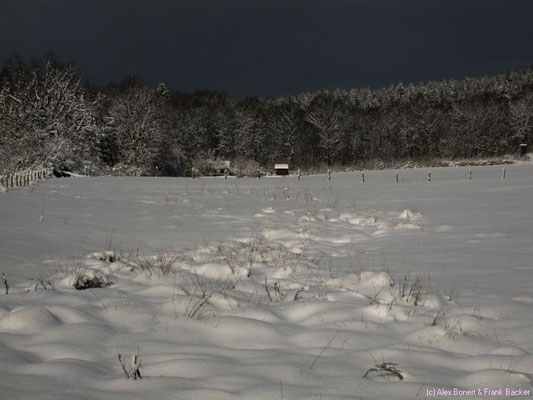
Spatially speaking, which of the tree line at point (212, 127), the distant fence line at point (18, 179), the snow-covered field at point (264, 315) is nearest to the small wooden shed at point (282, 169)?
the tree line at point (212, 127)

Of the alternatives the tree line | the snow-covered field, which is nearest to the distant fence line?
the tree line

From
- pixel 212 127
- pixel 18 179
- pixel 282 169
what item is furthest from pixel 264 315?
pixel 212 127

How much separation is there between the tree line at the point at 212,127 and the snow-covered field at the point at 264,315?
2363 cm

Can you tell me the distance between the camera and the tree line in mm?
35875

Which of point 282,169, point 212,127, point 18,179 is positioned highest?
point 212,127

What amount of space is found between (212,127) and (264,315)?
75.8 meters

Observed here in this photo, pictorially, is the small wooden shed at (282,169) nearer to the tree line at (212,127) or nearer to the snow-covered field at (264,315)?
the tree line at (212,127)

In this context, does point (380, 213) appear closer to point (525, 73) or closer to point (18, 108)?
point (18, 108)

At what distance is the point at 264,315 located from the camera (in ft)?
12.2

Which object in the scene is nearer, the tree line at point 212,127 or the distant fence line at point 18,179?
the distant fence line at point 18,179

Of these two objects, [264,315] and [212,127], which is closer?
[264,315]

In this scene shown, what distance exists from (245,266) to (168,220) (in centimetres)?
497

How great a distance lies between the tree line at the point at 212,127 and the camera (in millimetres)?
35875

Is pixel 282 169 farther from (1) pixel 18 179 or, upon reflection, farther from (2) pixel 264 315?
(2) pixel 264 315
